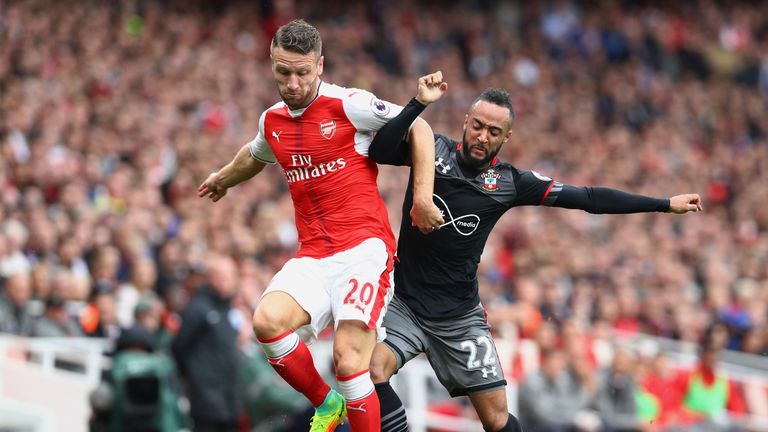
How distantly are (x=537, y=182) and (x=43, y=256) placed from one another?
6.21m

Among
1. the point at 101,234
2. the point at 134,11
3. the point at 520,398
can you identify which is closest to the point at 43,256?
the point at 101,234

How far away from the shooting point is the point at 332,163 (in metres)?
6.86

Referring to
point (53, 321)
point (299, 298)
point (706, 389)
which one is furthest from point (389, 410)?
point (706, 389)

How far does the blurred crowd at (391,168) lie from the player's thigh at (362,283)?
14.3 ft

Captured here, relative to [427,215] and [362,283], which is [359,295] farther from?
[427,215]

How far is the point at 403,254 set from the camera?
746cm

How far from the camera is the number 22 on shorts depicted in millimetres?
6672

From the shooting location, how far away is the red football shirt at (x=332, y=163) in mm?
6805

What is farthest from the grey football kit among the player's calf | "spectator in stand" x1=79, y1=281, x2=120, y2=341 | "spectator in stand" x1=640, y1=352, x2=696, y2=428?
"spectator in stand" x1=640, y1=352, x2=696, y2=428

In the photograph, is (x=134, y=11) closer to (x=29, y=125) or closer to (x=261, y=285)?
(x=29, y=125)

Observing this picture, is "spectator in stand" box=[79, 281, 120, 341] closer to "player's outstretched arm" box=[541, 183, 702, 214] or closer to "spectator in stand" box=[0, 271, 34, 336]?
"spectator in stand" box=[0, 271, 34, 336]

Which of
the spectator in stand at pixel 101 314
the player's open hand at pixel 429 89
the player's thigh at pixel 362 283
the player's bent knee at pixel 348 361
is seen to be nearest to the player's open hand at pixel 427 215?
the player's thigh at pixel 362 283

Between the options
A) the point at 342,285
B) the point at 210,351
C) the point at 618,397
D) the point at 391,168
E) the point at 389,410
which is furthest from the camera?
the point at 391,168

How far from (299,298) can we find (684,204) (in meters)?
2.28
